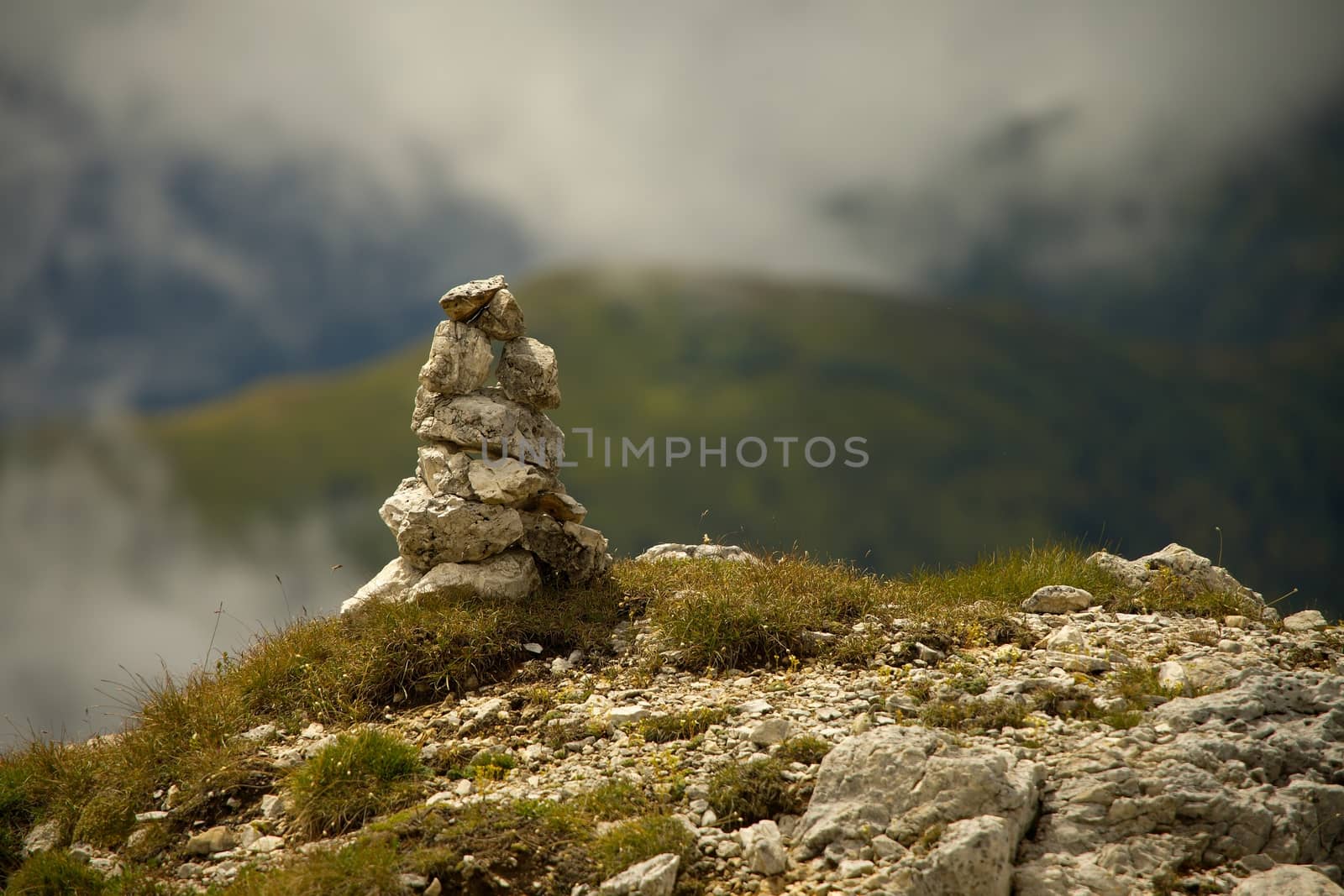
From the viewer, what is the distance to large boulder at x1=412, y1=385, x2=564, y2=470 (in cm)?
1327

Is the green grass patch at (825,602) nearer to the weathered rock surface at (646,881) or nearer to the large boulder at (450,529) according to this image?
the large boulder at (450,529)

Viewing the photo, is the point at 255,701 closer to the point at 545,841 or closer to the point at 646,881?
the point at 545,841

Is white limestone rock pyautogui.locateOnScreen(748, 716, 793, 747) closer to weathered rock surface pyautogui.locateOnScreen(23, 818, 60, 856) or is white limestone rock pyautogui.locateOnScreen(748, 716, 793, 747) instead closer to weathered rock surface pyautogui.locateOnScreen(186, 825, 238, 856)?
weathered rock surface pyautogui.locateOnScreen(186, 825, 238, 856)

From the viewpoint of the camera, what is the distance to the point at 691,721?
9648 mm

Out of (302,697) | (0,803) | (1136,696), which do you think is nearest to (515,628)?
(302,697)

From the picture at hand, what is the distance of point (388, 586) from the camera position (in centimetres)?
1300

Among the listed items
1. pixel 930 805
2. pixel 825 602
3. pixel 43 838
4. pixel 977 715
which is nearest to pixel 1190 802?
pixel 977 715

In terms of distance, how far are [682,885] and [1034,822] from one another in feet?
9.76

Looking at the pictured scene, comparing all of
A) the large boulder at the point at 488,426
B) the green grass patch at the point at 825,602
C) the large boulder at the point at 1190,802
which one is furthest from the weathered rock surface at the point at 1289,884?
the large boulder at the point at 488,426

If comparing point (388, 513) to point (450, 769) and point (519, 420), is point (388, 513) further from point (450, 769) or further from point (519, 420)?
point (450, 769)

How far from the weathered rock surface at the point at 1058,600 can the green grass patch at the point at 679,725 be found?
4924 mm

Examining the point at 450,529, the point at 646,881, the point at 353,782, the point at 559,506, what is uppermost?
the point at 559,506

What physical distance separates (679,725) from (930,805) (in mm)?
2763

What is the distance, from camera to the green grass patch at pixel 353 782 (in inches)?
350
